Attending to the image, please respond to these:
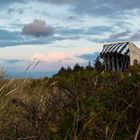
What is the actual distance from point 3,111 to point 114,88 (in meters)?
2.24

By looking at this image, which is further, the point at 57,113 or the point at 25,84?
the point at 25,84

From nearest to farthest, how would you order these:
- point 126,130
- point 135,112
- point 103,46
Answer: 1. point 126,130
2. point 135,112
3. point 103,46

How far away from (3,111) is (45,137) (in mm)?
3531

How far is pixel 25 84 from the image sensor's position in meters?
14.4

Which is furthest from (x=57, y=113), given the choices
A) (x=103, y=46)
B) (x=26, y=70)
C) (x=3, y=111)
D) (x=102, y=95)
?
(x=103, y=46)

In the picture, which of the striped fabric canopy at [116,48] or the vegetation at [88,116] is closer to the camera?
the vegetation at [88,116]

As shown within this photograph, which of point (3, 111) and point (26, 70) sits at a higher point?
point (26, 70)

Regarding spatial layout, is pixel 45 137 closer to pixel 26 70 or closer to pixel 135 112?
pixel 135 112

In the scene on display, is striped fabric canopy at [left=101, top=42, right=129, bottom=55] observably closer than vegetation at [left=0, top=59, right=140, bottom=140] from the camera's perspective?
No

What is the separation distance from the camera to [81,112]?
7363 millimetres

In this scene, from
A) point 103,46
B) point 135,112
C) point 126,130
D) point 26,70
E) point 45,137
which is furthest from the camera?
point 103,46

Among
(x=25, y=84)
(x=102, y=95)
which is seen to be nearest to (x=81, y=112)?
(x=102, y=95)

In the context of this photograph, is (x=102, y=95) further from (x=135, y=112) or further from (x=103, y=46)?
(x=103, y=46)

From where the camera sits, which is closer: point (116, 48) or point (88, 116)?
point (88, 116)
